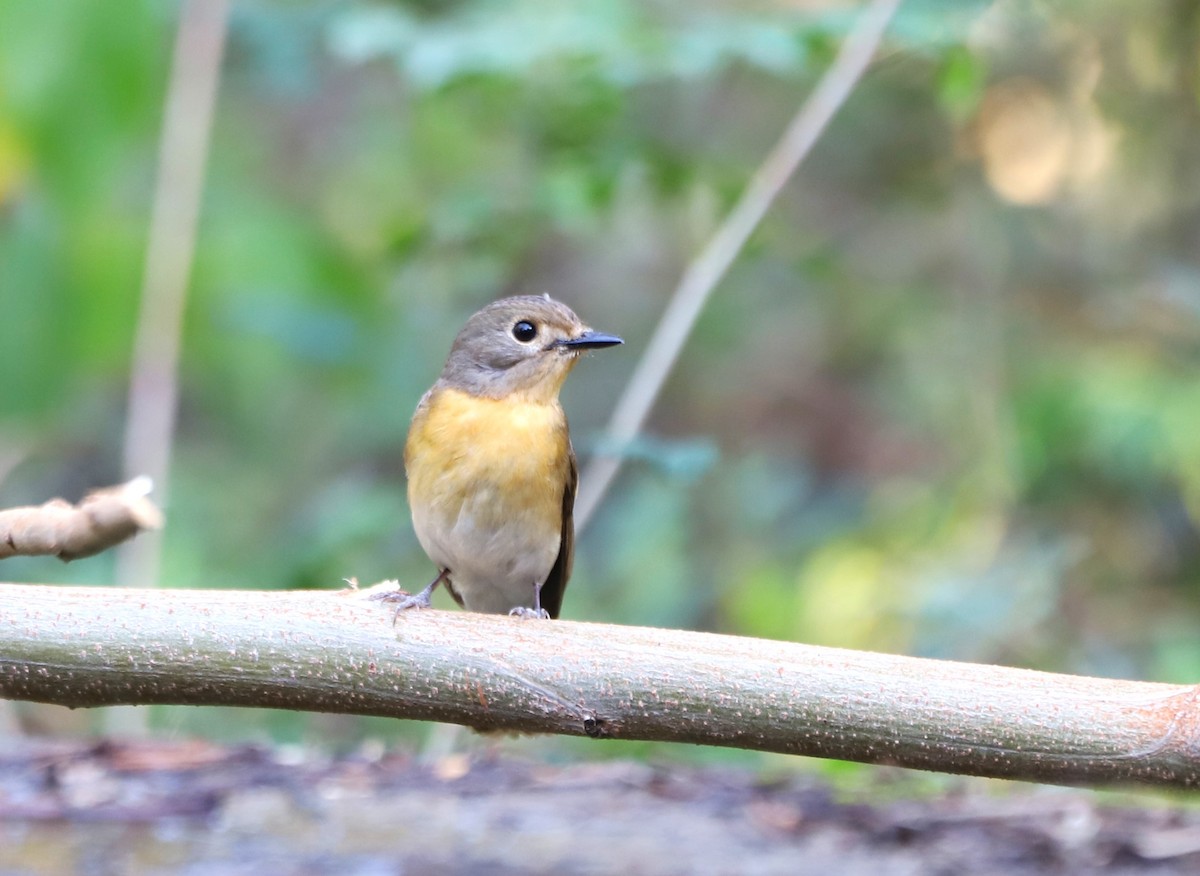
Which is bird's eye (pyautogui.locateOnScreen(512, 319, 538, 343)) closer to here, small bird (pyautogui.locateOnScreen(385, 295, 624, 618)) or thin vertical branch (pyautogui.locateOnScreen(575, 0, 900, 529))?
small bird (pyautogui.locateOnScreen(385, 295, 624, 618))

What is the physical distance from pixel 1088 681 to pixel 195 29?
445 centimetres

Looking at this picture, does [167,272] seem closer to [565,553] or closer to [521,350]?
[521,350]

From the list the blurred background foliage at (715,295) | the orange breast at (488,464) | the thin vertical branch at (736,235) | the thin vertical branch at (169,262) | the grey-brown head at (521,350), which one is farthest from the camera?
the blurred background foliage at (715,295)

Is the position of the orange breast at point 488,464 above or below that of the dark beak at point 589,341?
below

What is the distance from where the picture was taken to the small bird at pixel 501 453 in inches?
150

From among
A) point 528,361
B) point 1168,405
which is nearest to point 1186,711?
point 528,361

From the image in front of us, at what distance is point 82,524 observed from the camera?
2.43m

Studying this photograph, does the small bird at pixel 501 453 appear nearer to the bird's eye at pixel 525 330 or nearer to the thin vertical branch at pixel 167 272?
the bird's eye at pixel 525 330

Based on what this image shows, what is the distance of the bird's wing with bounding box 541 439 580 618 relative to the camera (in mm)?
4074

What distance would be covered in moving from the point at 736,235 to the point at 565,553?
1362 millimetres

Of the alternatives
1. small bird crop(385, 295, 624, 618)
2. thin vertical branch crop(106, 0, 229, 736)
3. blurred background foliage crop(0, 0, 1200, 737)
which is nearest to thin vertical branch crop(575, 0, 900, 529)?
blurred background foliage crop(0, 0, 1200, 737)

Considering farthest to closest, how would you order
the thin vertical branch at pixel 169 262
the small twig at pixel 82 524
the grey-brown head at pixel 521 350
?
the thin vertical branch at pixel 169 262 < the grey-brown head at pixel 521 350 < the small twig at pixel 82 524

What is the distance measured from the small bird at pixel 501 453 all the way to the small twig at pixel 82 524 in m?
1.25

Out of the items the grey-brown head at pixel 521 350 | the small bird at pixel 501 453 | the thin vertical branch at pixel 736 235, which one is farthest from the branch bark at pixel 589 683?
the thin vertical branch at pixel 736 235
